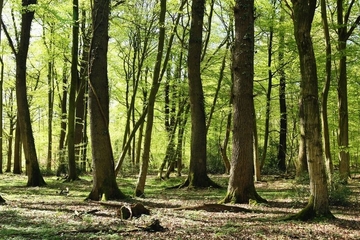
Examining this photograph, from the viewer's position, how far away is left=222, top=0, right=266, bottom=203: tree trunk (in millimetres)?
9633

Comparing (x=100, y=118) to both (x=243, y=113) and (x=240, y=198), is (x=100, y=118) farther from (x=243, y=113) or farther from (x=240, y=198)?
(x=240, y=198)

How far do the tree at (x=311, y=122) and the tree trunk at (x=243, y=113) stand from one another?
2.52 metres

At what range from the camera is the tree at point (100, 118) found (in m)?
10.1

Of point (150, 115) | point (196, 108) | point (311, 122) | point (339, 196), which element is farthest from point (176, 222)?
point (196, 108)

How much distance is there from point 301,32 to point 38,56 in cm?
2104

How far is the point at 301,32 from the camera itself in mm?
7086

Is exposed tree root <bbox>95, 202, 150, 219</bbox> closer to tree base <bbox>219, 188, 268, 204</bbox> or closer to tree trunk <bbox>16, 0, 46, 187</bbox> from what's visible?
tree base <bbox>219, 188, 268, 204</bbox>

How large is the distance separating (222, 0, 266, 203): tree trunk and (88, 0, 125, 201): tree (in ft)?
10.8

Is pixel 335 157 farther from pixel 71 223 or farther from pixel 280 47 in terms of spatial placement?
pixel 71 223

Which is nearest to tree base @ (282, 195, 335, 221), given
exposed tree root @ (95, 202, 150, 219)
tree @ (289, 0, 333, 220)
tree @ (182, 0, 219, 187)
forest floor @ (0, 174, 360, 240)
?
tree @ (289, 0, 333, 220)

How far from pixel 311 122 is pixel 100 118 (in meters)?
5.65

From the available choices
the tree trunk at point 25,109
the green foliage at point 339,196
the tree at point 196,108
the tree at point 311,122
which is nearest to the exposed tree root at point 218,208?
the tree at point 311,122

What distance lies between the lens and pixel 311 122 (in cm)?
698

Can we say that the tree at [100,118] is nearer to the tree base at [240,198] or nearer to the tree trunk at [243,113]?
the tree base at [240,198]
